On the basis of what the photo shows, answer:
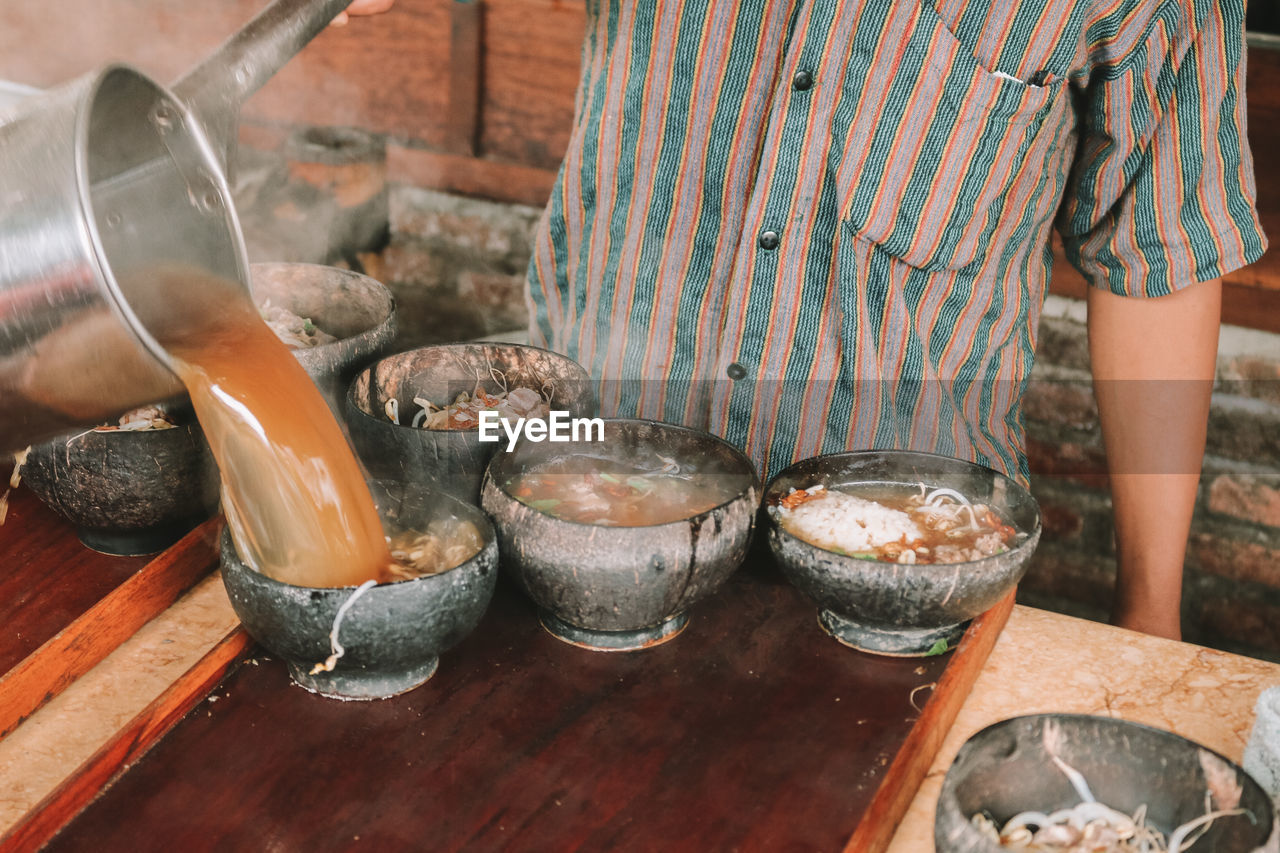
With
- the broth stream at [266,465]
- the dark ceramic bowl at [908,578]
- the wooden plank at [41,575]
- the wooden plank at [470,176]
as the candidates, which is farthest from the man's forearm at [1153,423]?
the wooden plank at [470,176]

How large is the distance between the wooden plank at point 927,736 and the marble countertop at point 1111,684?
0.06 feet

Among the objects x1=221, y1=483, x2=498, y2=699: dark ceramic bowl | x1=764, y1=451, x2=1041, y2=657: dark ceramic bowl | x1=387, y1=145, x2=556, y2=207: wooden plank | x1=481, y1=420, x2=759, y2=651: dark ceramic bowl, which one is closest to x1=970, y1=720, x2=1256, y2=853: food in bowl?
x1=764, y1=451, x2=1041, y2=657: dark ceramic bowl

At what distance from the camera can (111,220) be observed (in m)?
1.23

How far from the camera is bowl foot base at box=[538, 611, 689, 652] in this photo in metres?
1.39

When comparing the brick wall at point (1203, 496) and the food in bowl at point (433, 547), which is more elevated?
the food in bowl at point (433, 547)

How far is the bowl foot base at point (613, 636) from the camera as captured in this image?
1.39m

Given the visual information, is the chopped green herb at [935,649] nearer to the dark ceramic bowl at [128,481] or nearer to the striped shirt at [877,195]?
the striped shirt at [877,195]

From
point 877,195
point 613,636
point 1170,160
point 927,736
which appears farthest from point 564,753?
point 1170,160

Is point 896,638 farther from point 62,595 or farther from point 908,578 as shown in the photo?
point 62,595

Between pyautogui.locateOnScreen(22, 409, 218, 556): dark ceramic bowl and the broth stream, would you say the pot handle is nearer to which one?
the broth stream

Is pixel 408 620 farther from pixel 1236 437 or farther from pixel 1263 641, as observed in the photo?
pixel 1263 641

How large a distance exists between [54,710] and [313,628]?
17.2 inches

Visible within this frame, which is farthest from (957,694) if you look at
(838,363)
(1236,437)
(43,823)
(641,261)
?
(1236,437)

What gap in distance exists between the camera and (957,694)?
1.39m
